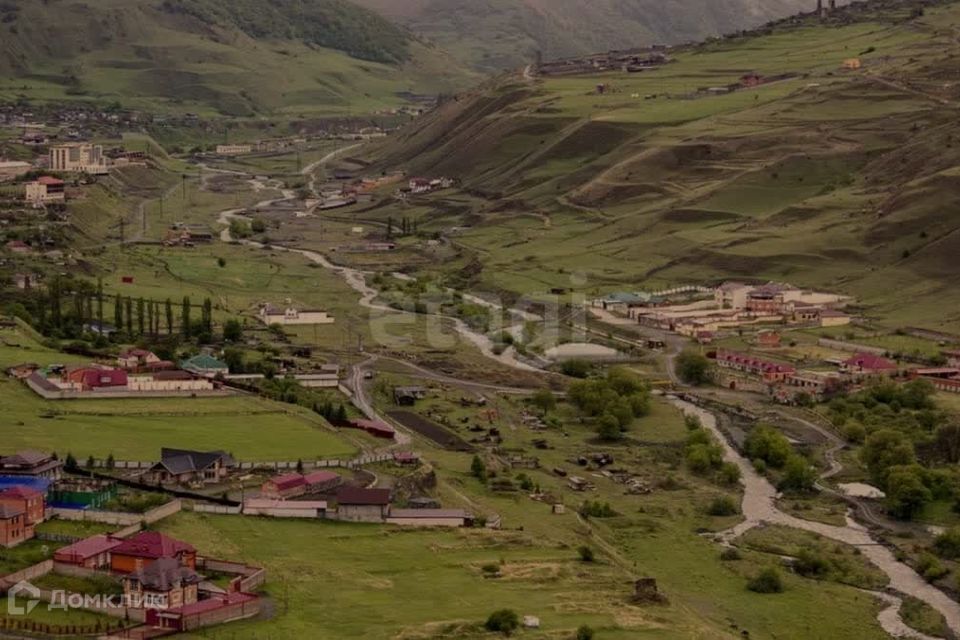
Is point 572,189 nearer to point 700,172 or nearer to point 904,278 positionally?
point 700,172

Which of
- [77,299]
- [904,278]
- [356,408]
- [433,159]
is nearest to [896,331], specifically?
[904,278]

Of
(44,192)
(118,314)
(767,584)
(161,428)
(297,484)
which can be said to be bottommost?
(767,584)

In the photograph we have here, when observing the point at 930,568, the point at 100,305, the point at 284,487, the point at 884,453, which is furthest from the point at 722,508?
the point at 100,305

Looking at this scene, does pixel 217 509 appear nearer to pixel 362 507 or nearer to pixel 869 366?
pixel 362 507

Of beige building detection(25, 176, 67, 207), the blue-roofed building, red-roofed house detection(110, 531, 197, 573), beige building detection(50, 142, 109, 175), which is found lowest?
red-roofed house detection(110, 531, 197, 573)

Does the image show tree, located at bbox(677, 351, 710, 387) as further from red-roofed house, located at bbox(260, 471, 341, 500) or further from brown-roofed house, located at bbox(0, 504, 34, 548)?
brown-roofed house, located at bbox(0, 504, 34, 548)

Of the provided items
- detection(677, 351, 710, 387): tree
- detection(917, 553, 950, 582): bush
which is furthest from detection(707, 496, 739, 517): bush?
detection(677, 351, 710, 387): tree
